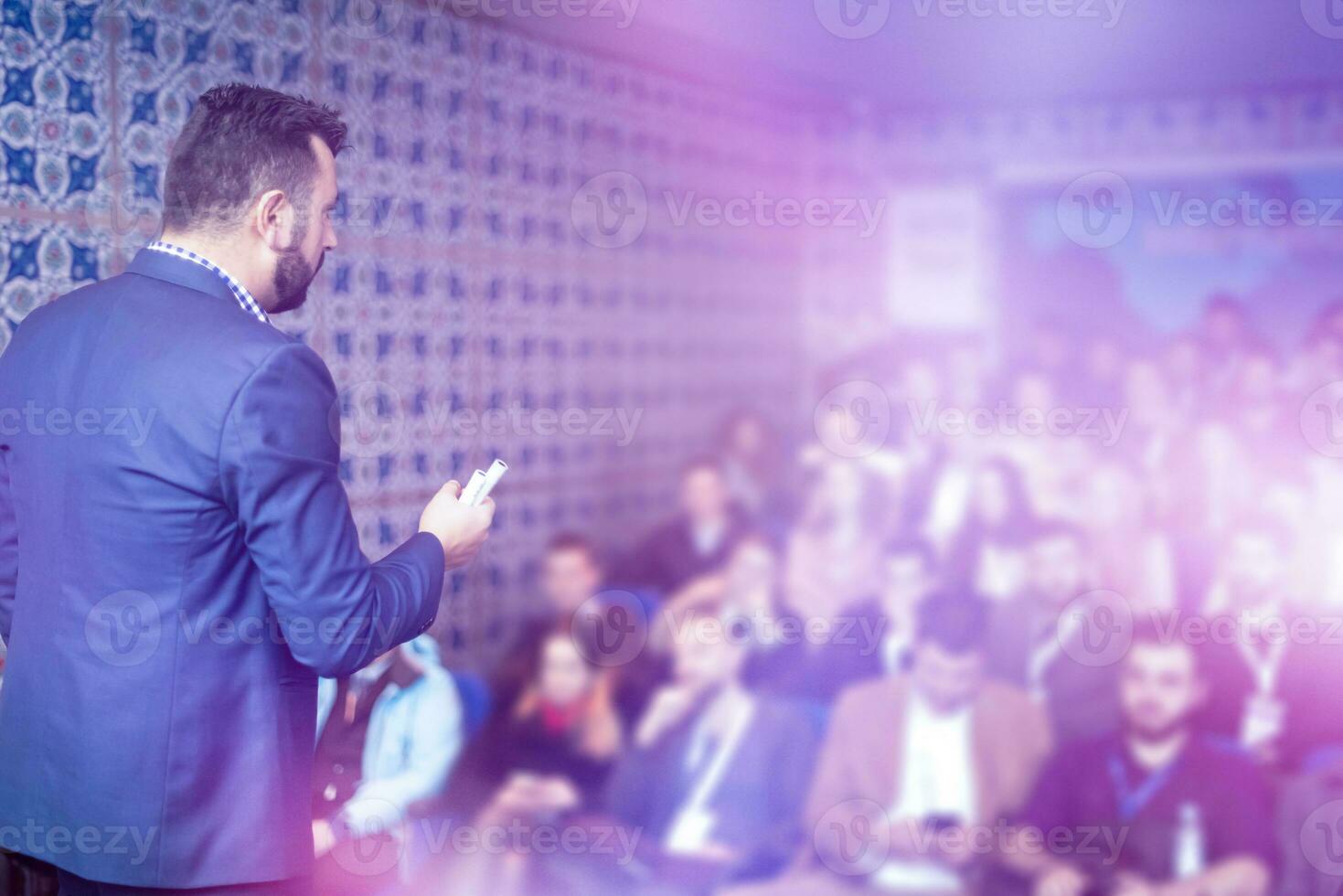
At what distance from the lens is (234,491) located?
1.00 meters

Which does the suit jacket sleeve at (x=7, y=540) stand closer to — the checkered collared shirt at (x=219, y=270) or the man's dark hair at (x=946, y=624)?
the checkered collared shirt at (x=219, y=270)

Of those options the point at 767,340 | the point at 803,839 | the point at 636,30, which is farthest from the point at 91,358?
the point at 767,340

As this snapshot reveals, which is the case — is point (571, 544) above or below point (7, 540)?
below

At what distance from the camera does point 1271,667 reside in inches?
112

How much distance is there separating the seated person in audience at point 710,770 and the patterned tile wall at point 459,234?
33.6 inches

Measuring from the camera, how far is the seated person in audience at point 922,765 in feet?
8.09

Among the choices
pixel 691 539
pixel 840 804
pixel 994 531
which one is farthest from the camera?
pixel 691 539

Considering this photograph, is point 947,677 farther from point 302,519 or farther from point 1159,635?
point 302,519

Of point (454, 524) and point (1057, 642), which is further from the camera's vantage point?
point (1057, 642)

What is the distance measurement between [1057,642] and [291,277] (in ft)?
8.01

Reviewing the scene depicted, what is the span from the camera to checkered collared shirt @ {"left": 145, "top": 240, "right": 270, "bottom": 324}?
3.60 ft

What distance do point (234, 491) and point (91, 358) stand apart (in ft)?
0.69

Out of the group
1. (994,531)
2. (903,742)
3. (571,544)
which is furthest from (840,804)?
(994,531)

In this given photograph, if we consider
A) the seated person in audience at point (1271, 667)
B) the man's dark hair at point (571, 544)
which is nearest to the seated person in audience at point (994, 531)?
the seated person in audience at point (1271, 667)
